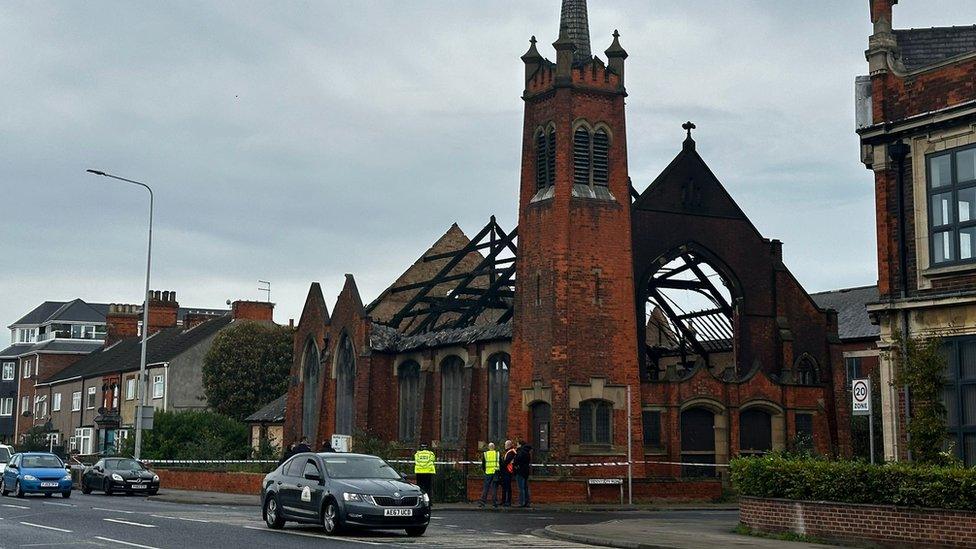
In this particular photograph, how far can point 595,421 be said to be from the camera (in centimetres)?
3756

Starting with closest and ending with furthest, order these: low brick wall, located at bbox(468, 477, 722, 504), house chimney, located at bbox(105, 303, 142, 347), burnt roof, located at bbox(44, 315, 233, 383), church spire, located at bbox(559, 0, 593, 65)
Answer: low brick wall, located at bbox(468, 477, 722, 504)
church spire, located at bbox(559, 0, 593, 65)
burnt roof, located at bbox(44, 315, 233, 383)
house chimney, located at bbox(105, 303, 142, 347)

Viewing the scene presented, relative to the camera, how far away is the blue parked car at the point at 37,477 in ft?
113

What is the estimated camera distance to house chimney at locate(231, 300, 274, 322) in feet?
241

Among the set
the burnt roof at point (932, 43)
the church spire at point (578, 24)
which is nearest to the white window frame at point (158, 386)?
the church spire at point (578, 24)

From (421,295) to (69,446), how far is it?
39.1 metres

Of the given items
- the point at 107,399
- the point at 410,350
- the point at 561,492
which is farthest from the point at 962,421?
the point at 107,399

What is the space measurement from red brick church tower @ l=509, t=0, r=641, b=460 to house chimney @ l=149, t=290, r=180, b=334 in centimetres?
4515

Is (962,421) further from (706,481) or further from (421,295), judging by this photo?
(421,295)

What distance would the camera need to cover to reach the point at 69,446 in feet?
259

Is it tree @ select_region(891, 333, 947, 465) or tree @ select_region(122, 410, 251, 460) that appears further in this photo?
tree @ select_region(122, 410, 251, 460)

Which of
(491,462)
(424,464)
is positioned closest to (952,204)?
(491,462)

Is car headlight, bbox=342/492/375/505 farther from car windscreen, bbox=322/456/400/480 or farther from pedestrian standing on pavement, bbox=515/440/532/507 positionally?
pedestrian standing on pavement, bbox=515/440/532/507

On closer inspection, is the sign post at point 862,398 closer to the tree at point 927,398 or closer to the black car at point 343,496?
the tree at point 927,398

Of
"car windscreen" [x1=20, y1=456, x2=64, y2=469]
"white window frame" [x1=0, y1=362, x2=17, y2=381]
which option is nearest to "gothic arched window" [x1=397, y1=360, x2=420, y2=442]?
"car windscreen" [x1=20, y1=456, x2=64, y2=469]
